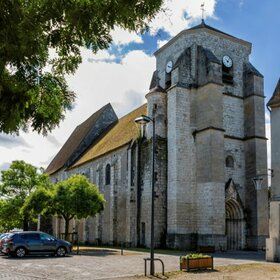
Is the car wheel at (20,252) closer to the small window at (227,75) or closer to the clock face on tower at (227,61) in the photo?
the small window at (227,75)

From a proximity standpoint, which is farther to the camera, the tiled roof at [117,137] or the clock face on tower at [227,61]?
the tiled roof at [117,137]

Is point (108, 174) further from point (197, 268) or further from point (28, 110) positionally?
point (28, 110)

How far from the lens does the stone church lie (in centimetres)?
3016

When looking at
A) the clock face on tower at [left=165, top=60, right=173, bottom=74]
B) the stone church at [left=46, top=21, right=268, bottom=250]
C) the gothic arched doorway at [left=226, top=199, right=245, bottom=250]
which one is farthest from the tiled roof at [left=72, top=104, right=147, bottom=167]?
the gothic arched doorway at [left=226, top=199, right=245, bottom=250]

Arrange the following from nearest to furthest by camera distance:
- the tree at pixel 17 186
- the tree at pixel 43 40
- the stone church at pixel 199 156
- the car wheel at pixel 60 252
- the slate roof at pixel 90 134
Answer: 1. the tree at pixel 43 40
2. the car wheel at pixel 60 252
3. the stone church at pixel 199 156
4. the tree at pixel 17 186
5. the slate roof at pixel 90 134

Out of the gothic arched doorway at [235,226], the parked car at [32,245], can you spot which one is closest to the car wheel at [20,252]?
the parked car at [32,245]

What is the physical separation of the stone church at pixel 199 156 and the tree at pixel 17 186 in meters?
12.5

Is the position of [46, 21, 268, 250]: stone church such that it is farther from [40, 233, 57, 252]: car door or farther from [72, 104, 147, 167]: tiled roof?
[40, 233, 57, 252]: car door

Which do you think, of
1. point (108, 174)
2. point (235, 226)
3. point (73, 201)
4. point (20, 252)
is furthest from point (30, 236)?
point (108, 174)

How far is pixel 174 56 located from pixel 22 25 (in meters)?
31.9

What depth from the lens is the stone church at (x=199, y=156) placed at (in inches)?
1187

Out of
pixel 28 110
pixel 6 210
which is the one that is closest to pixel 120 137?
pixel 6 210

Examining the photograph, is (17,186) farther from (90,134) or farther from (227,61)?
(227,61)

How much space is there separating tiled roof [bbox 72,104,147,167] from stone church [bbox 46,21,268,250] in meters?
0.36
